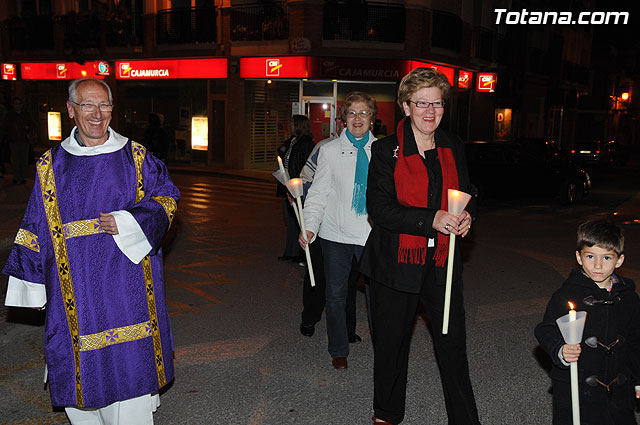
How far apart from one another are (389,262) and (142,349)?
1.49 m

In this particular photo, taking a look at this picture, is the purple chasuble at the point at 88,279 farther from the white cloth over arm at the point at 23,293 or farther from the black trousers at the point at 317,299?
the black trousers at the point at 317,299

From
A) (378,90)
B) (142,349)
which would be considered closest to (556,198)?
(378,90)

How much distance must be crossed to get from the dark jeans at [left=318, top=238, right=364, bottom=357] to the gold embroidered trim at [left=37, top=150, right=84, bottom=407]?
6.63 ft

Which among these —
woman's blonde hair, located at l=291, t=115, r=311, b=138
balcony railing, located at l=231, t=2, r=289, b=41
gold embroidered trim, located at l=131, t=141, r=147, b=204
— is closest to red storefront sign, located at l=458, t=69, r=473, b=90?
balcony railing, located at l=231, t=2, r=289, b=41

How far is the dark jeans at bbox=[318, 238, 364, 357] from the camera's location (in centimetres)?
488

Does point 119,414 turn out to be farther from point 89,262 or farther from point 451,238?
point 451,238

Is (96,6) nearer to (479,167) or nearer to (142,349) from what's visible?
(479,167)

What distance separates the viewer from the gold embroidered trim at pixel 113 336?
11.3 ft

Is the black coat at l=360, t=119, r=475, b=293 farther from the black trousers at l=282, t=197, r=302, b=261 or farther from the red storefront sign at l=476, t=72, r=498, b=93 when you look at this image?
the red storefront sign at l=476, t=72, r=498, b=93

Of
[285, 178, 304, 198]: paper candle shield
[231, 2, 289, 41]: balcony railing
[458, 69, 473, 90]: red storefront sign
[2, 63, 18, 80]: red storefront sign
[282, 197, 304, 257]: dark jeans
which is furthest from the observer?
[2, 63, 18, 80]: red storefront sign

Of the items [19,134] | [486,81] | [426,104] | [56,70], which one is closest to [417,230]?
[426,104]

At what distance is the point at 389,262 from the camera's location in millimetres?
3643

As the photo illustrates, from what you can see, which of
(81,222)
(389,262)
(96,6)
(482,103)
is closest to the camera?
(81,222)

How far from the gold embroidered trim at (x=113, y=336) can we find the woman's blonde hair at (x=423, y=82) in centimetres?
198
